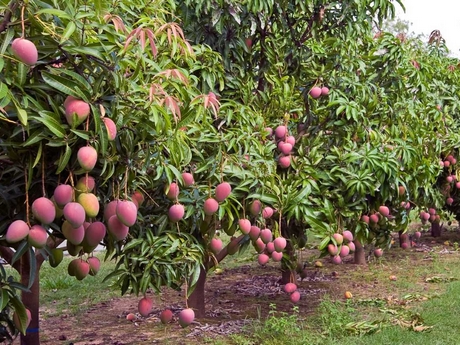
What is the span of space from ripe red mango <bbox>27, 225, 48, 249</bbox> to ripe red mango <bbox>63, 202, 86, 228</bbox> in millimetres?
122

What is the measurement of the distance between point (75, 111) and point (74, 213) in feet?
0.81

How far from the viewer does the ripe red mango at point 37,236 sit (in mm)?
1518

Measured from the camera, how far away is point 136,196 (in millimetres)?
2113

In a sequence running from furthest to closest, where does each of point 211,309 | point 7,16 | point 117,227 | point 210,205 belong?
point 211,309 < point 210,205 < point 117,227 < point 7,16

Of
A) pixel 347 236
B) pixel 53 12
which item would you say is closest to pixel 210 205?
pixel 53 12

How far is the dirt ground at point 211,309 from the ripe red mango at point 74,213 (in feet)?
7.32

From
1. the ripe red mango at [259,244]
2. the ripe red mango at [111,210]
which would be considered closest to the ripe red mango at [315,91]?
the ripe red mango at [259,244]

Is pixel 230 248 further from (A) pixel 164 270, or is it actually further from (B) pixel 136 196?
(B) pixel 136 196

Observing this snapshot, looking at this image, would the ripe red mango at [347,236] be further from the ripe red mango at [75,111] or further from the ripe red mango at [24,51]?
the ripe red mango at [24,51]

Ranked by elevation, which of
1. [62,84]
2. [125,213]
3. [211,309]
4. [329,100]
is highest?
[329,100]

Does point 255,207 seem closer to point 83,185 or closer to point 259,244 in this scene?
point 259,244

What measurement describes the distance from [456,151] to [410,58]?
102 cm

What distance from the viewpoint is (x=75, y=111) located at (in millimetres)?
1440

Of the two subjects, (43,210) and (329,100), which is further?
(329,100)
